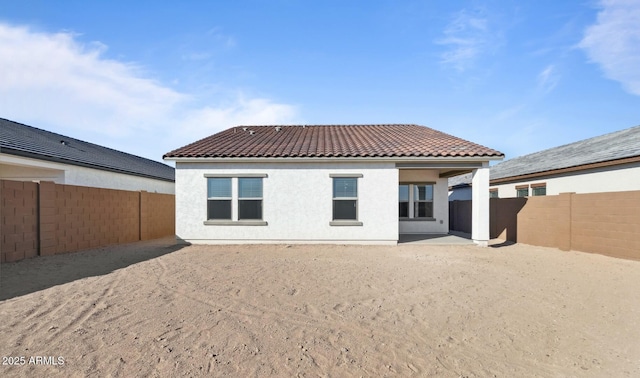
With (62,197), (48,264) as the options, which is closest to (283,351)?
(48,264)

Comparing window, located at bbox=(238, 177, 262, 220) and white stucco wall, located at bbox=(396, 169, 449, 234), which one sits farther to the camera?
white stucco wall, located at bbox=(396, 169, 449, 234)

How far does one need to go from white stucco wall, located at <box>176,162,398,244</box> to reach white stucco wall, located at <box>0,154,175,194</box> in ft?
17.9

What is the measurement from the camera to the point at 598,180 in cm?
1222

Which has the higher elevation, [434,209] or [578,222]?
[434,209]

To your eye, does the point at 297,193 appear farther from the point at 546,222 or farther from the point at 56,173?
the point at 56,173

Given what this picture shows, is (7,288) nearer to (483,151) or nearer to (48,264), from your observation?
(48,264)

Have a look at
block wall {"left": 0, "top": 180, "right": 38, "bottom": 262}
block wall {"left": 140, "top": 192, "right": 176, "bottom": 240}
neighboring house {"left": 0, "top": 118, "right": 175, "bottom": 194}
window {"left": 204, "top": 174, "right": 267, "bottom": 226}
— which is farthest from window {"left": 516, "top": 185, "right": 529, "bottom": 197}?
neighboring house {"left": 0, "top": 118, "right": 175, "bottom": 194}

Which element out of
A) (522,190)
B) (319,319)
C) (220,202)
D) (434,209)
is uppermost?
(522,190)

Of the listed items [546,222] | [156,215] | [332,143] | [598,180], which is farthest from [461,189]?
[156,215]

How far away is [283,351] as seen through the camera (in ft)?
12.1

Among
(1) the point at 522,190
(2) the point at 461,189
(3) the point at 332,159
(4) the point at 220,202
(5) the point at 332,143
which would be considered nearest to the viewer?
(3) the point at 332,159

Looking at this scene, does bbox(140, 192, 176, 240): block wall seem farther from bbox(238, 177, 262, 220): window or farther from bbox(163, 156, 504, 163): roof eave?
bbox(238, 177, 262, 220): window

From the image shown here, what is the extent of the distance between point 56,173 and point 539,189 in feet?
73.8

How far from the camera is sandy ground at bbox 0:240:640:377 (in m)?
3.40
